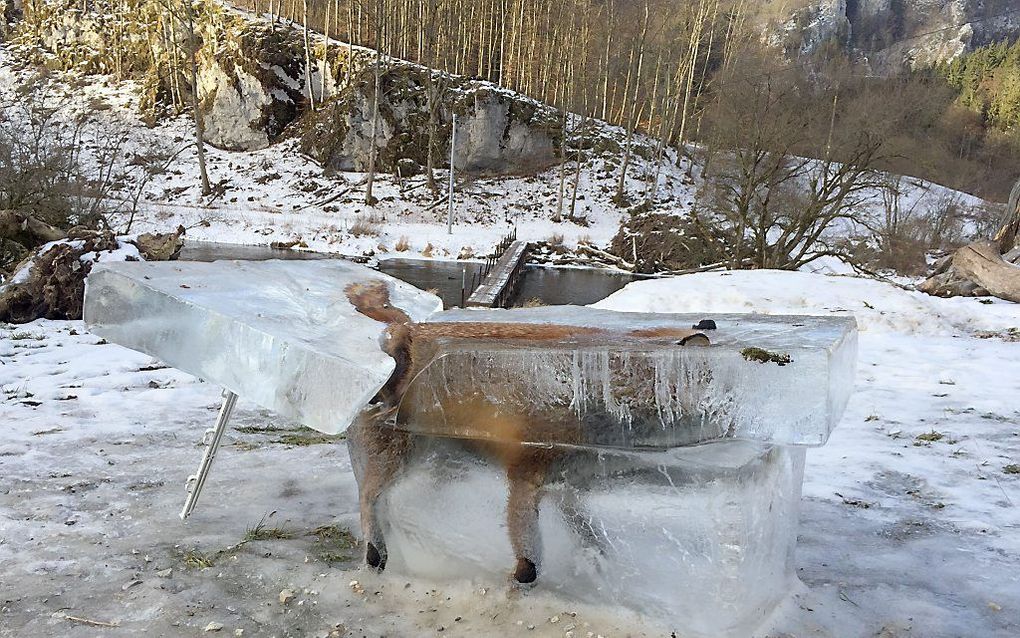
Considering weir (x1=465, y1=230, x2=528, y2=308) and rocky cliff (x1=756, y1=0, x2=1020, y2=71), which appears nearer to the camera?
weir (x1=465, y1=230, x2=528, y2=308)

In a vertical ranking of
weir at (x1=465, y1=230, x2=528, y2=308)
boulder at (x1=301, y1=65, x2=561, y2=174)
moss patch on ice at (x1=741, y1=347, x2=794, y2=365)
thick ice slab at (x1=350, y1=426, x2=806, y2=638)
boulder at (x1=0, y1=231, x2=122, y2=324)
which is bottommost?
weir at (x1=465, y1=230, x2=528, y2=308)

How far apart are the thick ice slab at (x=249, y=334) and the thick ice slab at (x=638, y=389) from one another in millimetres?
283

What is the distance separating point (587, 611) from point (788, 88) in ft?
55.4

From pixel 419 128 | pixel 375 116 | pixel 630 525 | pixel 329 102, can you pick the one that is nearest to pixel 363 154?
pixel 419 128

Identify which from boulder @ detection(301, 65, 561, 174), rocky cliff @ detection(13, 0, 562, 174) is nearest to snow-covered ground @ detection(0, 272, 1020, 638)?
rocky cliff @ detection(13, 0, 562, 174)

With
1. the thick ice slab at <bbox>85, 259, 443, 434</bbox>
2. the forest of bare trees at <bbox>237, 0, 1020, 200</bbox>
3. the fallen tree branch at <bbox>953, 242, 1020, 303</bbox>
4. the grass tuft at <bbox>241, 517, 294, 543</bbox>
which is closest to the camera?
the thick ice slab at <bbox>85, 259, 443, 434</bbox>

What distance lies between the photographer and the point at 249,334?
80.4 inches

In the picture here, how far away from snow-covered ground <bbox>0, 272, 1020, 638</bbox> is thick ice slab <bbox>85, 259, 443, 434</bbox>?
0.71 metres

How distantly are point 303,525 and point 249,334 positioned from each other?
1.13 metres

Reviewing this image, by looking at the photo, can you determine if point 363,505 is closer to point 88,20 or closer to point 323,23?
point 323,23

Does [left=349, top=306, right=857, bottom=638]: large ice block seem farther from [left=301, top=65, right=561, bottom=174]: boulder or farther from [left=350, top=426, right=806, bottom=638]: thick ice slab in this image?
[left=301, top=65, right=561, bottom=174]: boulder

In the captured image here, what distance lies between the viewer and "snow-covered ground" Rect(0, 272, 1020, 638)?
2158mm

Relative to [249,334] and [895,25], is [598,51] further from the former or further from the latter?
[895,25]

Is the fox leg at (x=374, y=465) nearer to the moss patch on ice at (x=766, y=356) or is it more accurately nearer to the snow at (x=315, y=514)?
the snow at (x=315, y=514)
